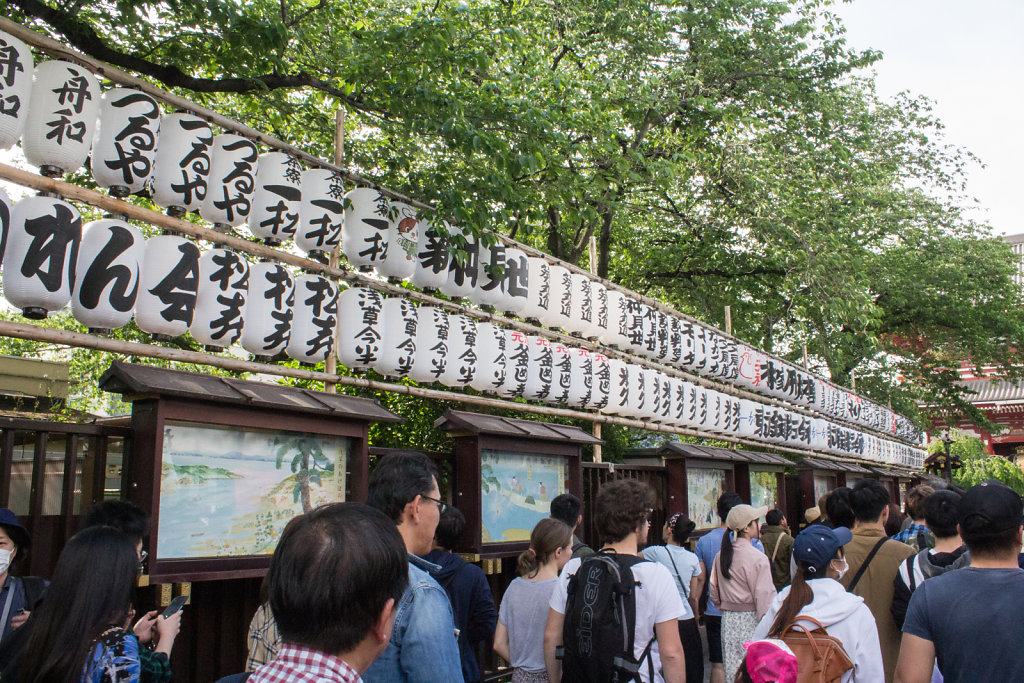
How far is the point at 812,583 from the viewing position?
12.5 feet

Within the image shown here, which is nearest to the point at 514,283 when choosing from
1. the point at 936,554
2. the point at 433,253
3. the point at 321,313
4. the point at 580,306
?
the point at 433,253

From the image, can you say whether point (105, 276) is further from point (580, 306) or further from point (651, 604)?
point (580, 306)

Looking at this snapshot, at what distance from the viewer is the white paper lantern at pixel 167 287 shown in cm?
570

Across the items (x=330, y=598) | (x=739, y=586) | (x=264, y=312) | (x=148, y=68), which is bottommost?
(x=739, y=586)

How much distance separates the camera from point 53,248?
512 cm

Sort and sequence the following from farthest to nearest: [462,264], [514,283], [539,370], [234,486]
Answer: [539,370] < [514,283] < [462,264] < [234,486]

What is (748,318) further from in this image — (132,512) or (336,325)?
(132,512)

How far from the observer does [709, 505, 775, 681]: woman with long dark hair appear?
256 inches

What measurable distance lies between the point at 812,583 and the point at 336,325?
4.65m

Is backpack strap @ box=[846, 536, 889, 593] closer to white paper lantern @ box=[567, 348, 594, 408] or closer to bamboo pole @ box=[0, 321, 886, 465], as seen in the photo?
bamboo pole @ box=[0, 321, 886, 465]

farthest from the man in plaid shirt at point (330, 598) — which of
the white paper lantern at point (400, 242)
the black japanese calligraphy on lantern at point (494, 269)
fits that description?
the black japanese calligraphy on lantern at point (494, 269)

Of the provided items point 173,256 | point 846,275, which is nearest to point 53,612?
point 173,256

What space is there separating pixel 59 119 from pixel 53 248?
0.97m

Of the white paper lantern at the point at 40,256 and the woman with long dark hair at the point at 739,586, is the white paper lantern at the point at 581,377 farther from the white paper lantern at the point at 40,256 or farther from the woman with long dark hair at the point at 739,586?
the white paper lantern at the point at 40,256
